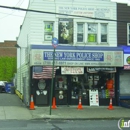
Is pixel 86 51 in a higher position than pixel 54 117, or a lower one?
higher

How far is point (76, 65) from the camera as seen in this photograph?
18297 mm

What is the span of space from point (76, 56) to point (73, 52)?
1.00 feet

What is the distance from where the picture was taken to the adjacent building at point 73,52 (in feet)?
59.6

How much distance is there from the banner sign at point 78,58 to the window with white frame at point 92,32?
125cm

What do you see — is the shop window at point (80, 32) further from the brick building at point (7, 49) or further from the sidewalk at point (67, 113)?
the brick building at point (7, 49)

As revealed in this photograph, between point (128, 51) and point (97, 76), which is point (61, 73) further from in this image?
point (128, 51)

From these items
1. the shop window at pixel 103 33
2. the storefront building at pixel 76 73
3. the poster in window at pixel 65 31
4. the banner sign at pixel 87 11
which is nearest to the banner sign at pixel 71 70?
the storefront building at pixel 76 73

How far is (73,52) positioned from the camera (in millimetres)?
18344

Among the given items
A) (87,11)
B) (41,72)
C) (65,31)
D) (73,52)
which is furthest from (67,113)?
(87,11)

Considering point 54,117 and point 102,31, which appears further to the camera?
point 102,31

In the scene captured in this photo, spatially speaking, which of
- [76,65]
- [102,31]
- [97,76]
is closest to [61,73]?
[76,65]

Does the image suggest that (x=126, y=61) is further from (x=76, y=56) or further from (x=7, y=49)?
(x=7, y=49)

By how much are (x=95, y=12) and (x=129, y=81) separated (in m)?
5.02

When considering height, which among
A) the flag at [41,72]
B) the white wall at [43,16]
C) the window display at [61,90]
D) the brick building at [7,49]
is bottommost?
the window display at [61,90]
